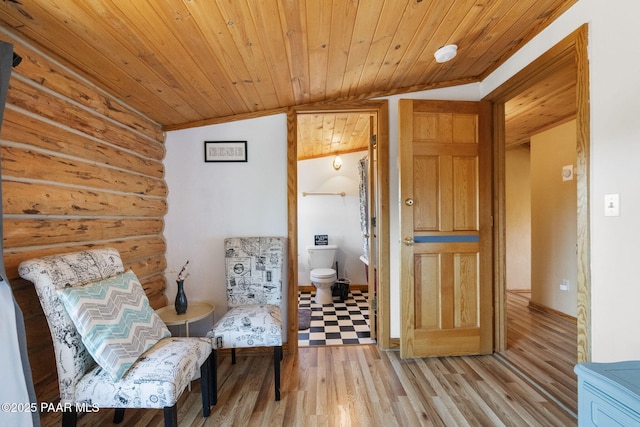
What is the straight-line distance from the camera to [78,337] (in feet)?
4.14

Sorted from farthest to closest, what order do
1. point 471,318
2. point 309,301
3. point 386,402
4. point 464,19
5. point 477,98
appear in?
point 309,301
point 477,98
point 471,318
point 386,402
point 464,19

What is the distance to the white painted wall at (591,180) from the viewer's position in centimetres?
126

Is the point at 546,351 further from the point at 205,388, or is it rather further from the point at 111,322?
the point at 111,322

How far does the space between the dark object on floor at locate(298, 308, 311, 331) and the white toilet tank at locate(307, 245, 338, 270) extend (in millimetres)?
709

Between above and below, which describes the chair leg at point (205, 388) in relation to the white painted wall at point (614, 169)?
below

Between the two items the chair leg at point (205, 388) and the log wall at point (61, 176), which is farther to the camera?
the chair leg at point (205, 388)

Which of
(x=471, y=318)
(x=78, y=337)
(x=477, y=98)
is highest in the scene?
(x=477, y=98)

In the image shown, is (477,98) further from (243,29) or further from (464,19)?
(243,29)

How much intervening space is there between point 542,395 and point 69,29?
329cm

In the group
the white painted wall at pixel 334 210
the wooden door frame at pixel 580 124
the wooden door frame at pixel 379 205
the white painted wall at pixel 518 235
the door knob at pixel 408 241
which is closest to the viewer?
the wooden door frame at pixel 580 124

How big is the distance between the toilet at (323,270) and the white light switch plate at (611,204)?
2.81 metres

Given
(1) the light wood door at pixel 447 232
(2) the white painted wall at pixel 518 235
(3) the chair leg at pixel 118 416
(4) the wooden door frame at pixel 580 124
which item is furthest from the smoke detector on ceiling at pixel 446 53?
(2) the white painted wall at pixel 518 235

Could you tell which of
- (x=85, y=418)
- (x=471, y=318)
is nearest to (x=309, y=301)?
(x=471, y=318)

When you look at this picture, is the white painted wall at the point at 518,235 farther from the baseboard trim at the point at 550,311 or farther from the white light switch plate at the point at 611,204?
the white light switch plate at the point at 611,204
